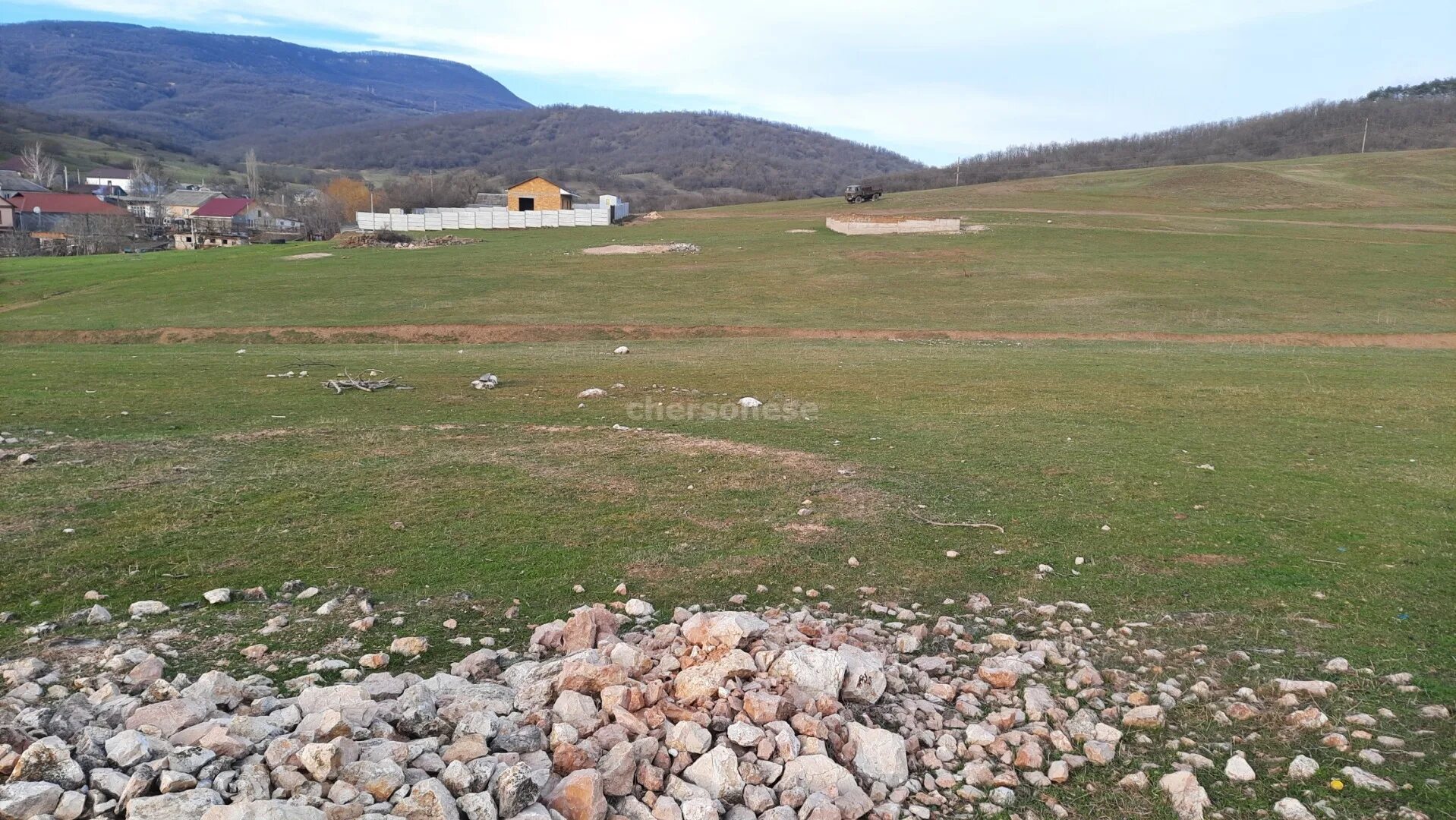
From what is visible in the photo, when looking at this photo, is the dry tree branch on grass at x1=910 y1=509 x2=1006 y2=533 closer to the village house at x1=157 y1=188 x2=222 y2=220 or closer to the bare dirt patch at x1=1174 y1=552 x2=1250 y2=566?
the bare dirt patch at x1=1174 y1=552 x2=1250 y2=566

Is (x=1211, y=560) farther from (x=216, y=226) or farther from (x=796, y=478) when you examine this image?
(x=216, y=226)

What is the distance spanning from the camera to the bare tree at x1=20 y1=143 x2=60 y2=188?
439ft

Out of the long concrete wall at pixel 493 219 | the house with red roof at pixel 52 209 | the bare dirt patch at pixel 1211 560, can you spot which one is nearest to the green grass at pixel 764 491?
the bare dirt patch at pixel 1211 560

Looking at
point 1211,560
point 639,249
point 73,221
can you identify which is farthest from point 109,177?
Result: point 1211,560

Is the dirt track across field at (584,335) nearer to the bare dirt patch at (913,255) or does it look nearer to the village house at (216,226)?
the bare dirt patch at (913,255)

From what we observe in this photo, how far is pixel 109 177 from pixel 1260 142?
198258mm

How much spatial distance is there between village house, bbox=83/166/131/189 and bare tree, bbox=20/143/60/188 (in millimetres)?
5486

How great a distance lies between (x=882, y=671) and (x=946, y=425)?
980cm

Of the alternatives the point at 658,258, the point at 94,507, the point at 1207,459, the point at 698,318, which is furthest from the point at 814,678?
the point at 658,258

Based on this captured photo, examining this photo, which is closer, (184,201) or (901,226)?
(901,226)

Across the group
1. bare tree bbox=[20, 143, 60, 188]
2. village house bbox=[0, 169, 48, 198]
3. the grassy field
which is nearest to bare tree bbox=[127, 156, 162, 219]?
bare tree bbox=[20, 143, 60, 188]

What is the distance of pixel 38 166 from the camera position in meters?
135

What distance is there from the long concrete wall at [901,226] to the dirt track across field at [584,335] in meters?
26.4

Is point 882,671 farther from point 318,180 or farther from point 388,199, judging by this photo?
point 318,180
